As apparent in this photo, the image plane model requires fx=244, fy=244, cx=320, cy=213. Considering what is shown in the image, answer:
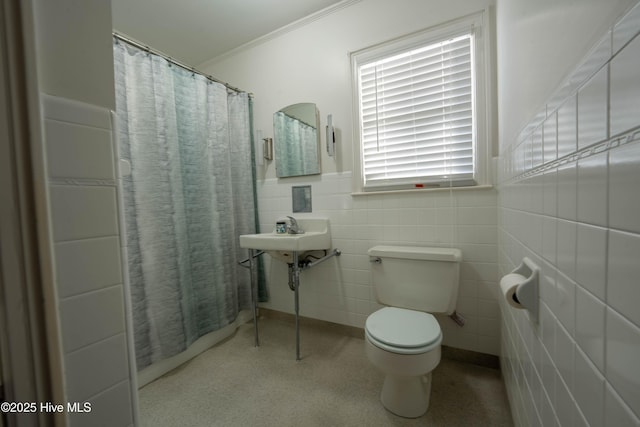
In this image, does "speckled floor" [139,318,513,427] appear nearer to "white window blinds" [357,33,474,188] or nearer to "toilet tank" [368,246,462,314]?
"toilet tank" [368,246,462,314]

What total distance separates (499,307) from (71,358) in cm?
173

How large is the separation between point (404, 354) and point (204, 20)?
2.50 m

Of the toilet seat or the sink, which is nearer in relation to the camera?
the toilet seat

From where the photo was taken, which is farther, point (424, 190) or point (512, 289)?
point (424, 190)

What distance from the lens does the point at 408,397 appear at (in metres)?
1.12

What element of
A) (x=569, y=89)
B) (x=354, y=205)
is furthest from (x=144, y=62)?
(x=569, y=89)

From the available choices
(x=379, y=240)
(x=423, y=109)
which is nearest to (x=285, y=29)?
(x=423, y=109)

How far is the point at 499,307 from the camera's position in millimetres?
1352

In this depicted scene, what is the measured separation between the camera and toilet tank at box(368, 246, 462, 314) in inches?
50.9

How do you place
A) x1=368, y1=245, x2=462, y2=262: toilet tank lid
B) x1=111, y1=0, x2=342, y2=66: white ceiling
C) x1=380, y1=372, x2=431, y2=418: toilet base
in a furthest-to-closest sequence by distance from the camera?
x1=111, y1=0, x2=342, y2=66: white ceiling, x1=368, y1=245, x2=462, y2=262: toilet tank lid, x1=380, y1=372, x2=431, y2=418: toilet base

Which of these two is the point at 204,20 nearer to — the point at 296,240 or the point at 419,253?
the point at 296,240

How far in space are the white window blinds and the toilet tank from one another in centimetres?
46

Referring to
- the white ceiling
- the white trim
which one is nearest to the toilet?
the white trim

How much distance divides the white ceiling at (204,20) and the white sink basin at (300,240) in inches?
59.6
